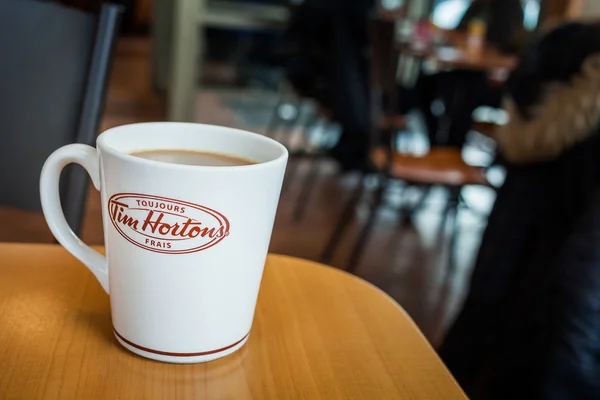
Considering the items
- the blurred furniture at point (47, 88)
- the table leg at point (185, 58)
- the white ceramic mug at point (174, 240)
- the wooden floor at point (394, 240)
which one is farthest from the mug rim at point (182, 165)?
the table leg at point (185, 58)

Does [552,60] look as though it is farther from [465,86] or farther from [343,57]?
[465,86]

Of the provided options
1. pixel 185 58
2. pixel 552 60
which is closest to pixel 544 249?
pixel 552 60

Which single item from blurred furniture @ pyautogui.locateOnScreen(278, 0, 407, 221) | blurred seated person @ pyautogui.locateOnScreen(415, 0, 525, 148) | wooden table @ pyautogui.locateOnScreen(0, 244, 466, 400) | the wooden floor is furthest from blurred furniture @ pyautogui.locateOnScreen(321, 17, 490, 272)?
wooden table @ pyautogui.locateOnScreen(0, 244, 466, 400)

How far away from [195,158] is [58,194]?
0.27ft

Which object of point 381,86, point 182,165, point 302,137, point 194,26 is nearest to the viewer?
point 182,165

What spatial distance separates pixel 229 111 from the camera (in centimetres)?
367

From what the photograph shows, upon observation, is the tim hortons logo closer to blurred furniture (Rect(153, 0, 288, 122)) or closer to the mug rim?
the mug rim

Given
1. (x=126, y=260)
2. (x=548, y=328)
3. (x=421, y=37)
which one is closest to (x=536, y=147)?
(x=548, y=328)

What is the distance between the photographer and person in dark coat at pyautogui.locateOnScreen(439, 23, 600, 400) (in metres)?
0.68

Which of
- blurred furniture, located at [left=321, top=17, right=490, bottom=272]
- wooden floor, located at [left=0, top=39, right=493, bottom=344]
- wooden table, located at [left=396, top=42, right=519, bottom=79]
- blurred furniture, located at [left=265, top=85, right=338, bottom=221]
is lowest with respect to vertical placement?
wooden floor, located at [left=0, top=39, right=493, bottom=344]

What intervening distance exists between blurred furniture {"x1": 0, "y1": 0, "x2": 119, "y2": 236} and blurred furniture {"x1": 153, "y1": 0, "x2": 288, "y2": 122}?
2473mm

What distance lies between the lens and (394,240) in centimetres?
228

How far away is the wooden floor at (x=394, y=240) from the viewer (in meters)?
1.80

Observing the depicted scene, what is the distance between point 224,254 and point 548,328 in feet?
1.66
